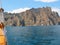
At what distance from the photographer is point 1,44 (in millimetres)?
6988

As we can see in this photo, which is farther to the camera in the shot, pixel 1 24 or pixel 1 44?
pixel 1 24

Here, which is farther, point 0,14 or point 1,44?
point 0,14

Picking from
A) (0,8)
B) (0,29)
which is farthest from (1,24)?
(0,8)

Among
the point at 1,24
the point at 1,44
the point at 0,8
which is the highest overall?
the point at 0,8

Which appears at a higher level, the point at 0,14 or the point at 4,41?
the point at 0,14

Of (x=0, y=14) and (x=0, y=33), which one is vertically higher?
(x=0, y=14)

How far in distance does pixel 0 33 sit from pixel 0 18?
37.8 inches

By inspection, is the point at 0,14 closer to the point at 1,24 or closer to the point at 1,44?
the point at 1,24

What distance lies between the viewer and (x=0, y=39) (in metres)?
7.17

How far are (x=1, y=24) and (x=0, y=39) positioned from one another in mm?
1028

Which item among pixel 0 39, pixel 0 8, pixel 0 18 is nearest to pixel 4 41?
pixel 0 39

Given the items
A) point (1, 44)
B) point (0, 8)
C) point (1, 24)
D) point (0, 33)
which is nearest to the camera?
point (1, 44)

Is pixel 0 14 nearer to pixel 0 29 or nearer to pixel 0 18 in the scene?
pixel 0 18

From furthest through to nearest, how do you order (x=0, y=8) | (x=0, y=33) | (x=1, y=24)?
(x=0, y=8) < (x=1, y=24) < (x=0, y=33)
